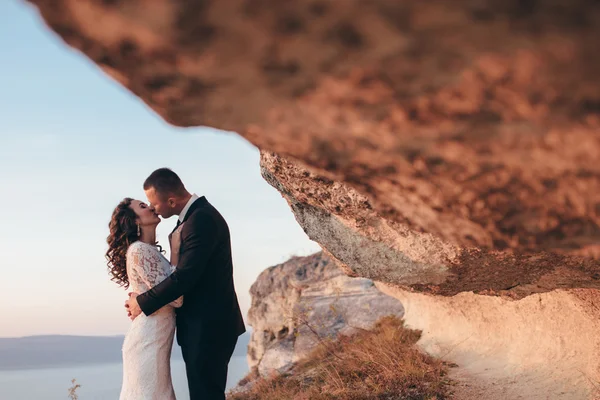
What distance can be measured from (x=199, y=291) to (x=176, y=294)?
195 millimetres

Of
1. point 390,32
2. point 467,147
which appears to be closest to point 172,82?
point 390,32

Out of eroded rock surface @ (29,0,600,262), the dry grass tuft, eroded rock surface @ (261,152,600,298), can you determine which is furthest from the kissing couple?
eroded rock surface @ (29,0,600,262)

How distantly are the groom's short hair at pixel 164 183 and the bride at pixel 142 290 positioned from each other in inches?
12.1

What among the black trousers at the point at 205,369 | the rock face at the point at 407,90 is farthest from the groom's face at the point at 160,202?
the rock face at the point at 407,90

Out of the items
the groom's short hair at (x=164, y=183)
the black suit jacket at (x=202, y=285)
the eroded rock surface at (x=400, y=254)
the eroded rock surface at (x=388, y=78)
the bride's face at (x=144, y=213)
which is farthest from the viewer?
the bride's face at (x=144, y=213)

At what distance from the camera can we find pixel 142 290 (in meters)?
4.43

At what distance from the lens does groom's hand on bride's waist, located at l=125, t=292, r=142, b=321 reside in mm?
4395

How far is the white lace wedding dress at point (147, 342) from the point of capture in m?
4.29

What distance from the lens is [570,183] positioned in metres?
1.64

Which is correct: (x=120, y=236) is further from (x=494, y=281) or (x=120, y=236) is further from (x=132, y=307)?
(x=494, y=281)

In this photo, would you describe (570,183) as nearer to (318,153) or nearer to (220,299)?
(318,153)

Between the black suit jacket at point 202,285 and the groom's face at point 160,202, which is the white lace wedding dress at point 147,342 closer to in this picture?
the black suit jacket at point 202,285

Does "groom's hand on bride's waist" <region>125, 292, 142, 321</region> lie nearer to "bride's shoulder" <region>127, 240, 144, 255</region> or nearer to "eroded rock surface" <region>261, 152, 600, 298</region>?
"bride's shoulder" <region>127, 240, 144, 255</region>

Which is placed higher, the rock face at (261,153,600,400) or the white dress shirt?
the white dress shirt
